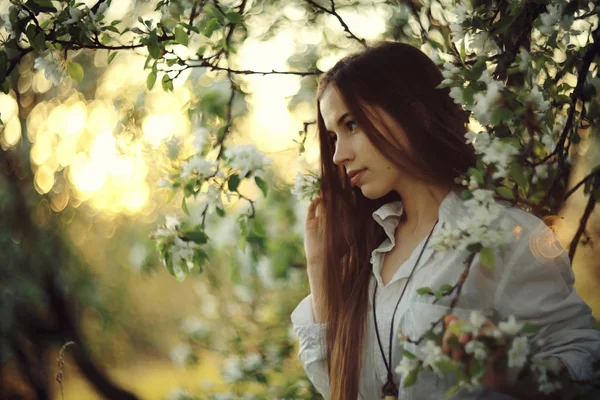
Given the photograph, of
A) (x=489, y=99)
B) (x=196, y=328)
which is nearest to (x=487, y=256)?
(x=489, y=99)

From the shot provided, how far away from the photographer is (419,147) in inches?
52.1

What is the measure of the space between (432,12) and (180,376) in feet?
8.96

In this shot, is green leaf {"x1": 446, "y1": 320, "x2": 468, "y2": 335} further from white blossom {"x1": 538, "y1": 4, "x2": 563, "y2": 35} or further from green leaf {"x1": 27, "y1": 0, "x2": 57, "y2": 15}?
green leaf {"x1": 27, "y1": 0, "x2": 57, "y2": 15}

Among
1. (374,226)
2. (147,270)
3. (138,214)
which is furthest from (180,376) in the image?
(374,226)

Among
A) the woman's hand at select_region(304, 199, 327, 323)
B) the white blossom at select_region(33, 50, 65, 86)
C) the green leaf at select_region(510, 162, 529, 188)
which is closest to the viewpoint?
the green leaf at select_region(510, 162, 529, 188)

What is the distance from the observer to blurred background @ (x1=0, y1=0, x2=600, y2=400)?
2.22 meters

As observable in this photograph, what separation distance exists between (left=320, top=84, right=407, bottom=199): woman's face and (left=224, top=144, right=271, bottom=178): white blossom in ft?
0.58

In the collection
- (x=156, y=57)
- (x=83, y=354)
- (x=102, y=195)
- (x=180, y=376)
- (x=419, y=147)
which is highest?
(x=102, y=195)

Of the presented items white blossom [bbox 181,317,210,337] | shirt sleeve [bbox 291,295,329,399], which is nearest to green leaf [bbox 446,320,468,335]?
shirt sleeve [bbox 291,295,329,399]

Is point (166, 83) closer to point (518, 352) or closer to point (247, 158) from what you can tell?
point (247, 158)

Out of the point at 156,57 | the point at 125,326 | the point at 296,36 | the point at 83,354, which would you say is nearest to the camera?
the point at 156,57

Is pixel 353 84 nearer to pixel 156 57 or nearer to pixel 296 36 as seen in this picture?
pixel 156 57

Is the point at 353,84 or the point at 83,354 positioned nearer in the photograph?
the point at 353,84

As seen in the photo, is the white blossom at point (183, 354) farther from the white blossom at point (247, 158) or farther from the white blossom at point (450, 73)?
the white blossom at point (450, 73)
